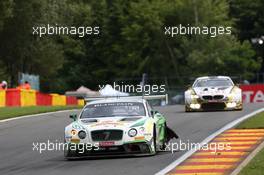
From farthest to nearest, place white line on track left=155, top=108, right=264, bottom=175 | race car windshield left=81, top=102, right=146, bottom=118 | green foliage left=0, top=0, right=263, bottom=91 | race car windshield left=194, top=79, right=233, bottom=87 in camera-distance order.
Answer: green foliage left=0, top=0, right=263, bottom=91 < race car windshield left=194, top=79, right=233, bottom=87 < race car windshield left=81, top=102, right=146, bottom=118 < white line on track left=155, top=108, right=264, bottom=175

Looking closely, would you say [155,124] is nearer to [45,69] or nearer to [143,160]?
A: [143,160]

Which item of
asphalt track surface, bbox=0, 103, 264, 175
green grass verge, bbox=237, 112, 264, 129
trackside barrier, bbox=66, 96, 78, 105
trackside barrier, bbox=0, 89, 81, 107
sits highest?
trackside barrier, bbox=0, 89, 81, 107

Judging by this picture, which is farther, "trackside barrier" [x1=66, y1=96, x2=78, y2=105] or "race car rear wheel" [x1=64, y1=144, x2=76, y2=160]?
"trackside barrier" [x1=66, y1=96, x2=78, y2=105]

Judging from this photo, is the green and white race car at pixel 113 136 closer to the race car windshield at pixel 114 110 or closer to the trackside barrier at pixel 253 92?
the race car windshield at pixel 114 110

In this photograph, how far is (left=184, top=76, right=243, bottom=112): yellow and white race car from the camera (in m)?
28.6

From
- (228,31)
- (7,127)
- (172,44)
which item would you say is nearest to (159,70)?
(172,44)

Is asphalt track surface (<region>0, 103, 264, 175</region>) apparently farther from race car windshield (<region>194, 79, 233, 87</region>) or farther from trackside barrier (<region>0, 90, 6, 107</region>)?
trackside barrier (<region>0, 90, 6, 107</region>)

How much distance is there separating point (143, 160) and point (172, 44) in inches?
2399

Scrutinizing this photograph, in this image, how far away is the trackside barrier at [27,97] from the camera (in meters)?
38.1

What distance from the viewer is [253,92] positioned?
184 feet

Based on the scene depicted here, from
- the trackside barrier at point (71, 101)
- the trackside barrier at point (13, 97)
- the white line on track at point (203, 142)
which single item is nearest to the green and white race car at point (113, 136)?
the white line on track at point (203, 142)

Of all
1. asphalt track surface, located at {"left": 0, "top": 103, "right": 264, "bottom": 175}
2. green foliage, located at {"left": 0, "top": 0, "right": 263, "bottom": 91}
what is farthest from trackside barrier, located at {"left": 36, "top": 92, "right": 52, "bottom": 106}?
green foliage, located at {"left": 0, "top": 0, "right": 263, "bottom": 91}

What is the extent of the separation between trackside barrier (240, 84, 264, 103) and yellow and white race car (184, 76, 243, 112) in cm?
2641

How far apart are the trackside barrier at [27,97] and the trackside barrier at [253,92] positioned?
1982 cm
